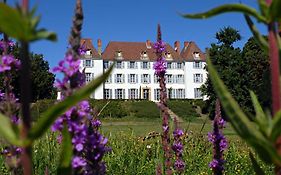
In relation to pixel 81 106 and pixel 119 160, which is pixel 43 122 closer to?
pixel 81 106

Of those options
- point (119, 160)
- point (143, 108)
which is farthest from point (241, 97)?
point (119, 160)

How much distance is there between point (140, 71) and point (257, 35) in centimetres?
9834

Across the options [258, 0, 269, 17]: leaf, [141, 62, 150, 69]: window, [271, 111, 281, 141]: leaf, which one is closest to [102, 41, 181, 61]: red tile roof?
[141, 62, 150, 69]: window

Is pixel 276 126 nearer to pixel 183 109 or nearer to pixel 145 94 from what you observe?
pixel 183 109

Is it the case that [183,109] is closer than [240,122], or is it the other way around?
[240,122]

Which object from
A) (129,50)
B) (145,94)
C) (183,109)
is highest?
(129,50)

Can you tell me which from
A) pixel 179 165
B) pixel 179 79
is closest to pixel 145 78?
pixel 179 79

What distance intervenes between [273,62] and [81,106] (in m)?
0.59

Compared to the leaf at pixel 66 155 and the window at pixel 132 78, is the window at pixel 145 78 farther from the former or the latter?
the leaf at pixel 66 155

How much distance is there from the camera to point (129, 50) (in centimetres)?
10031

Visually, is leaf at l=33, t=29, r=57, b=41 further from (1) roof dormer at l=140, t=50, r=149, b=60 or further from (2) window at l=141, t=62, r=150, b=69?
(1) roof dormer at l=140, t=50, r=149, b=60

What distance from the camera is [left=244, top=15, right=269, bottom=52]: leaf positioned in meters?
1.25

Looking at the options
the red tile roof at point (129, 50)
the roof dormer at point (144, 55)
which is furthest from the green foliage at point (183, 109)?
the red tile roof at point (129, 50)

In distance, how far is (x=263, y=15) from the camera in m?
1.18
